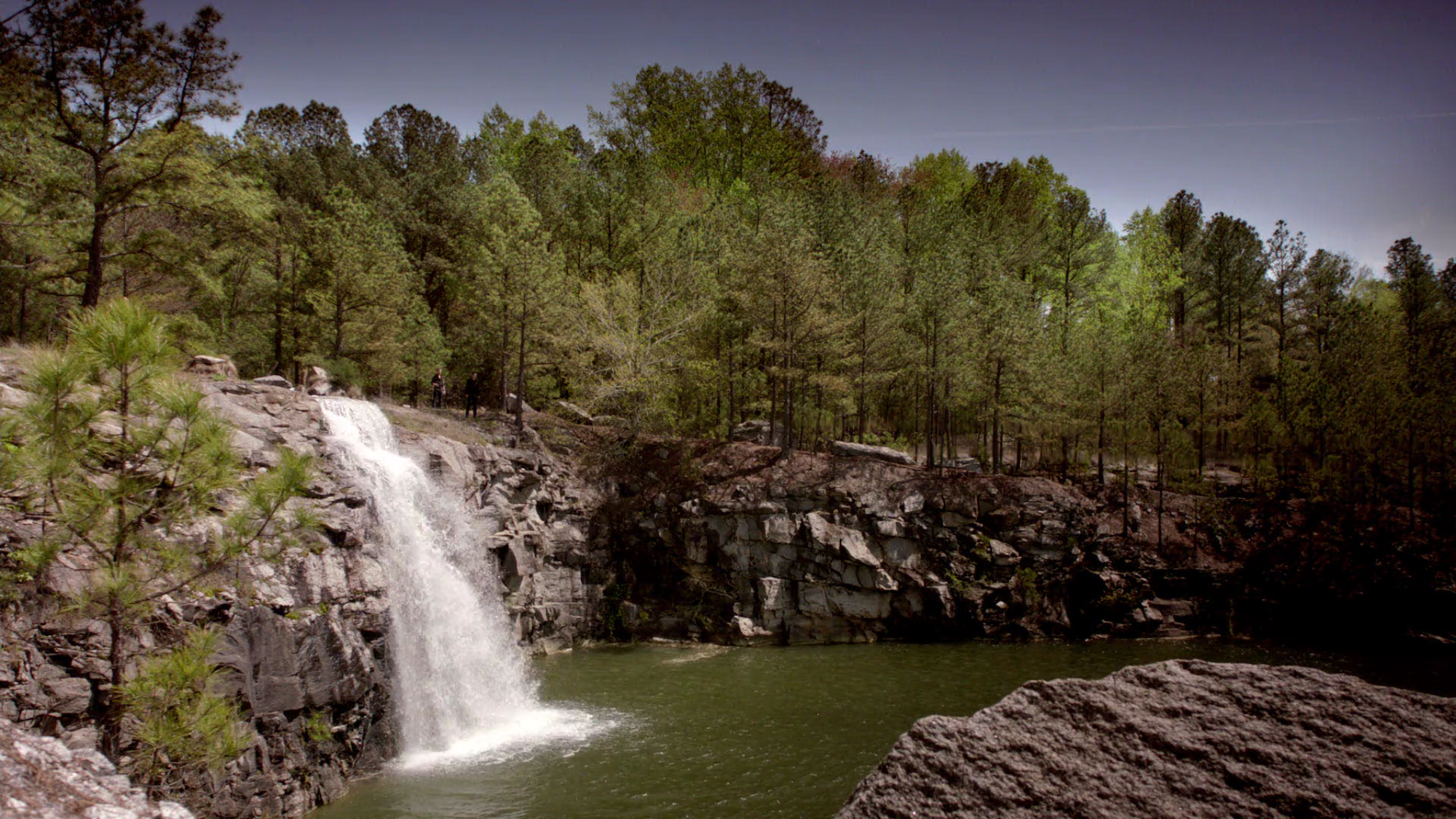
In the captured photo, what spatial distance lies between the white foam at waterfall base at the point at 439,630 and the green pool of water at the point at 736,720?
95 cm

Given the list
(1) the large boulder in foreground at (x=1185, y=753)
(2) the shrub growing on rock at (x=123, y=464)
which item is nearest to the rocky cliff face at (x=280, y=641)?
(2) the shrub growing on rock at (x=123, y=464)

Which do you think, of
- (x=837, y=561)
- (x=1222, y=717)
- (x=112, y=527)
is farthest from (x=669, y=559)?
(x=1222, y=717)

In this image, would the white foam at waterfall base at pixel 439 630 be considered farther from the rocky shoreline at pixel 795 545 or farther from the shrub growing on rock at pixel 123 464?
the shrub growing on rock at pixel 123 464

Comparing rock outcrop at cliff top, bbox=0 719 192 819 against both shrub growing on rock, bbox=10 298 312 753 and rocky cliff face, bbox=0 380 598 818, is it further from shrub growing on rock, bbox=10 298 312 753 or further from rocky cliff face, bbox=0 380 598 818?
rocky cliff face, bbox=0 380 598 818

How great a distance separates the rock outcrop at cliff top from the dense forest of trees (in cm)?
1952

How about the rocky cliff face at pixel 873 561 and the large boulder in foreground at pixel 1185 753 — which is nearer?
the large boulder in foreground at pixel 1185 753

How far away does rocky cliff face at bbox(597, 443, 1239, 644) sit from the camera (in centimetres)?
2917

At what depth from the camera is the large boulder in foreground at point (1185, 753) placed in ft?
11.0

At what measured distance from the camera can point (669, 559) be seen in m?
30.0

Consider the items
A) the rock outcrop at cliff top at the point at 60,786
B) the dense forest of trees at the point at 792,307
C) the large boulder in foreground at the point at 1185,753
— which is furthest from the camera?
the dense forest of trees at the point at 792,307

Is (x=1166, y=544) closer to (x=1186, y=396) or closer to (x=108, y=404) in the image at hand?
(x=1186, y=396)

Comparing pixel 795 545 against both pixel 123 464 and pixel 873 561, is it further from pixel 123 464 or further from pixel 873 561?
pixel 123 464

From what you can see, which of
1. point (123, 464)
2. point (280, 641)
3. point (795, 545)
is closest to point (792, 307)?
point (795, 545)

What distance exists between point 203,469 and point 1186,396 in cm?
3693
